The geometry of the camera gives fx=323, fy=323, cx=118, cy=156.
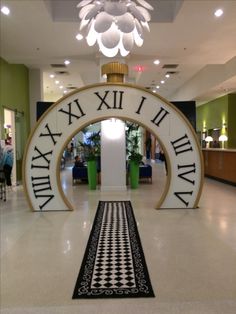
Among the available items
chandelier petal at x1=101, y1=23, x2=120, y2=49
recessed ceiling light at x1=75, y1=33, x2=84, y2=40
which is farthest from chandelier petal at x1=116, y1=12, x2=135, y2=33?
recessed ceiling light at x1=75, y1=33, x2=84, y2=40

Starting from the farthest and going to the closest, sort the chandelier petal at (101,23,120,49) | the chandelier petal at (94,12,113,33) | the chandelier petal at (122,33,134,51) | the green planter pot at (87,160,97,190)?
the green planter pot at (87,160,97,190), the chandelier petal at (122,33,134,51), the chandelier petal at (101,23,120,49), the chandelier petal at (94,12,113,33)

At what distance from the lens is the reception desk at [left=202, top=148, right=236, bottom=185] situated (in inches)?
432

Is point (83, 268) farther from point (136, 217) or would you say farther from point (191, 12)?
point (191, 12)

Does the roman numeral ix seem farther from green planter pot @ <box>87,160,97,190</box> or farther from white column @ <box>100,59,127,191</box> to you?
green planter pot @ <box>87,160,97,190</box>

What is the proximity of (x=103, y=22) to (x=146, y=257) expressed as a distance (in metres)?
3.19

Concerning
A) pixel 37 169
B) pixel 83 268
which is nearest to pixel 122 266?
pixel 83 268

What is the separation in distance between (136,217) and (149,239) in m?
1.52

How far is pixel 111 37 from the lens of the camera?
4.63m

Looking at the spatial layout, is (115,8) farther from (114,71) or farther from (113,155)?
(113,155)

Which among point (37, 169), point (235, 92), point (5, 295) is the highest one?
point (235, 92)

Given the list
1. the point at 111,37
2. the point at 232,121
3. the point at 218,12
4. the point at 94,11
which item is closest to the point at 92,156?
the point at 218,12

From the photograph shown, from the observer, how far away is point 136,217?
6.63 meters

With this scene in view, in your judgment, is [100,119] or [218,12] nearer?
[218,12]

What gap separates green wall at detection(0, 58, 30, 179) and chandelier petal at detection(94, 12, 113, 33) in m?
6.77
